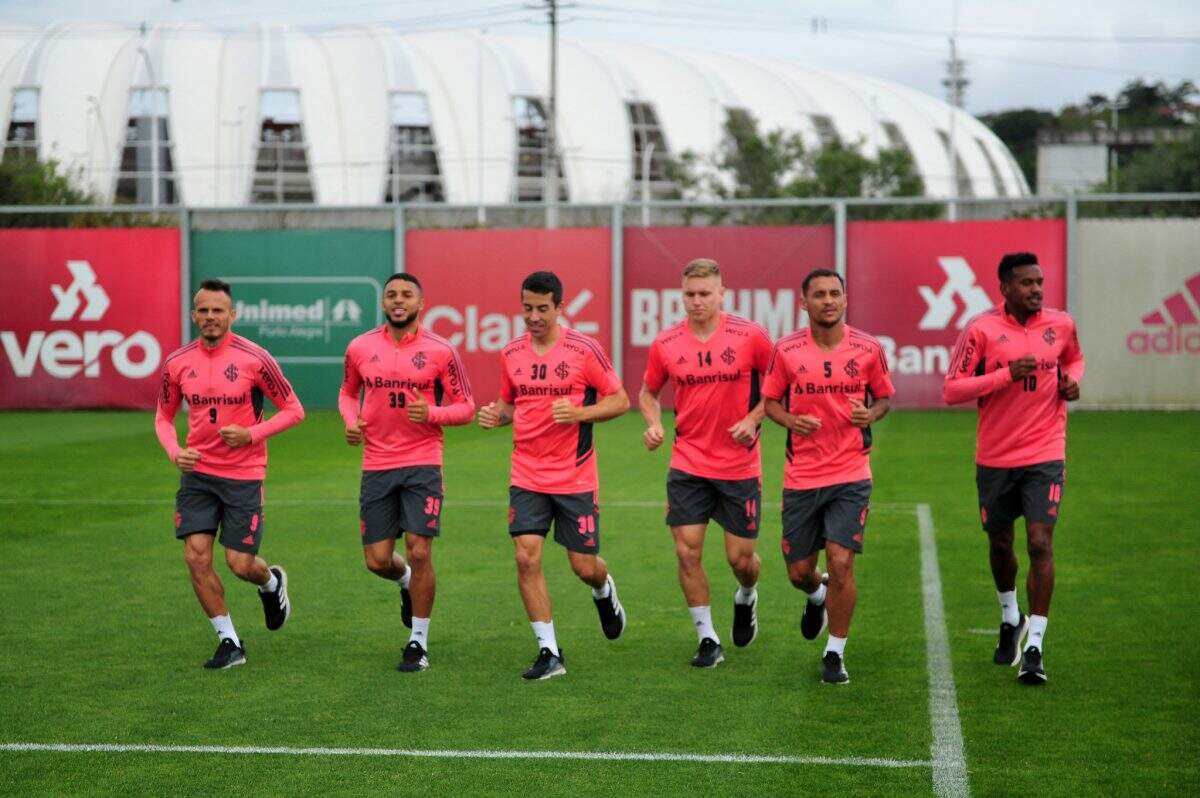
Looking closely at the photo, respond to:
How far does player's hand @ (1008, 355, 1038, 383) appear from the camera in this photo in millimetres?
8008

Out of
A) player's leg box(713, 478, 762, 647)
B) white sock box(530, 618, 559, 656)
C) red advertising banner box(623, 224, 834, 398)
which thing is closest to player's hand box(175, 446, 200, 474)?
white sock box(530, 618, 559, 656)

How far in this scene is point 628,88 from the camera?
67.0 m

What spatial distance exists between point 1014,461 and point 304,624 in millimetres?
4355

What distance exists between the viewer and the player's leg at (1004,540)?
8.48 meters

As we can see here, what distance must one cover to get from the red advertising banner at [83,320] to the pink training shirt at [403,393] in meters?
19.8

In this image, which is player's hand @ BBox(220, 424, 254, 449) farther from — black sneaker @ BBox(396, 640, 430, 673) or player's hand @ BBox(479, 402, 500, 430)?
black sneaker @ BBox(396, 640, 430, 673)

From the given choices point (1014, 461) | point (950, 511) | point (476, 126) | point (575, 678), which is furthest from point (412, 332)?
point (476, 126)

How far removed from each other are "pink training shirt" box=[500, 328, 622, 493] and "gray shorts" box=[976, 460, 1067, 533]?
2066mm

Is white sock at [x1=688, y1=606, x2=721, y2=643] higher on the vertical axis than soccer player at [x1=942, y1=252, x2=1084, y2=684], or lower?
lower

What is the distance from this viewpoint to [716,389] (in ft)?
28.1

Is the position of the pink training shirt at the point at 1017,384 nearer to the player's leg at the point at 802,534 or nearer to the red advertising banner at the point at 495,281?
the player's leg at the point at 802,534

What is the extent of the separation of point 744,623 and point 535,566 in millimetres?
1329

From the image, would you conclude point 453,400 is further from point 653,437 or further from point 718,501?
point 718,501

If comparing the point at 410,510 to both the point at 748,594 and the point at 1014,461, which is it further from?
the point at 1014,461
